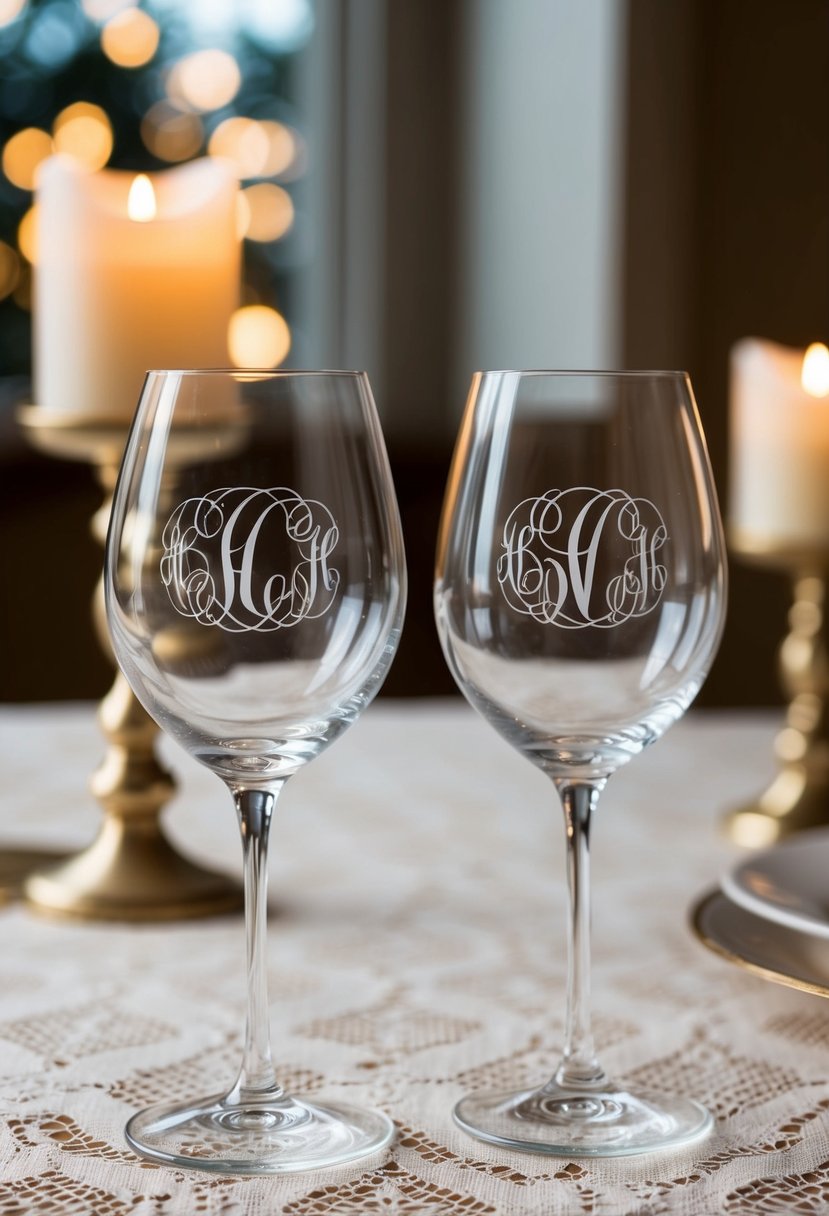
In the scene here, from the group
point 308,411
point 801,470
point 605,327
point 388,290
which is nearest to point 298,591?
point 308,411

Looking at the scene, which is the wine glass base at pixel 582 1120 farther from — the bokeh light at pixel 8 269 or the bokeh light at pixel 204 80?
the bokeh light at pixel 204 80

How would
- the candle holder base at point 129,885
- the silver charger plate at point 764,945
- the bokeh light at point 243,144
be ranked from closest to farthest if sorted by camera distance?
the silver charger plate at point 764,945 → the candle holder base at point 129,885 → the bokeh light at point 243,144

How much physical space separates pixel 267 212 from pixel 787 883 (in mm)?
2382

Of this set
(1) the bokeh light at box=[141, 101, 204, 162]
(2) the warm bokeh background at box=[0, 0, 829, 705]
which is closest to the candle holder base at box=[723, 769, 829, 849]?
(2) the warm bokeh background at box=[0, 0, 829, 705]

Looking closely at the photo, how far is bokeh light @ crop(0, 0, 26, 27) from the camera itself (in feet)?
8.66

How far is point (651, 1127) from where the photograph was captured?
51 centimetres

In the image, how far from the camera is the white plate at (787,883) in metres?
0.64

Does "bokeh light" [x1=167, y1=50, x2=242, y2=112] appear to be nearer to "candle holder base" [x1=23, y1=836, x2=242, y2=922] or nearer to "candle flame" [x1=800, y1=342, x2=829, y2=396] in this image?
"candle flame" [x1=800, y1=342, x2=829, y2=396]

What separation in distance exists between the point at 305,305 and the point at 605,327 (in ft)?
2.17

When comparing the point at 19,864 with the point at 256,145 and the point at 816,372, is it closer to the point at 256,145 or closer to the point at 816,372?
the point at 816,372

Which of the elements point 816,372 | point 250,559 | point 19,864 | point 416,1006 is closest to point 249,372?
point 250,559

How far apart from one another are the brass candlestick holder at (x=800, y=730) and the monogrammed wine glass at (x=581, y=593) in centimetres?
44

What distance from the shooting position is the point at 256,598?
490 millimetres

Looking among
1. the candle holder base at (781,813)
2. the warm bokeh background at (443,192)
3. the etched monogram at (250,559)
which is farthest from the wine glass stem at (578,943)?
the warm bokeh background at (443,192)
